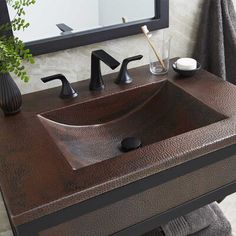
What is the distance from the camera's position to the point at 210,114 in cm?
98

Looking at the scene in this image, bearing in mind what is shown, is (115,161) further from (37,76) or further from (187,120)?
(37,76)

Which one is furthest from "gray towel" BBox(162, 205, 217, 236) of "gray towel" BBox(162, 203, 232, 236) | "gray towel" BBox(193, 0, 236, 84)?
"gray towel" BBox(193, 0, 236, 84)

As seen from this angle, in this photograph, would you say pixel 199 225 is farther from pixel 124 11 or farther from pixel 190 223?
pixel 124 11

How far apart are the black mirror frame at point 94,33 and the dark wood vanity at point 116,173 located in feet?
0.58

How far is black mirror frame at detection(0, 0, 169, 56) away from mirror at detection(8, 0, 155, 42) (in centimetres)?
2

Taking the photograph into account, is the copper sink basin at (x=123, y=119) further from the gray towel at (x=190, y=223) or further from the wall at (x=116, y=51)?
the gray towel at (x=190, y=223)

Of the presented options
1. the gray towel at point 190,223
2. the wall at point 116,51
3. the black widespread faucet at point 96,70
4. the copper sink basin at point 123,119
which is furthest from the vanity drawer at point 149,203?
the wall at point 116,51

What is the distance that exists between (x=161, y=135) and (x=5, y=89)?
1.75 ft

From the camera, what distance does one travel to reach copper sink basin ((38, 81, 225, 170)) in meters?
1.00

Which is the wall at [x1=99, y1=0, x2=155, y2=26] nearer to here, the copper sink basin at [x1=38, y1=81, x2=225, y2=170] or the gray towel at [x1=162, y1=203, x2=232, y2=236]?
the copper sink basin at [x1=38, y1=81, x2=225, y2=170]

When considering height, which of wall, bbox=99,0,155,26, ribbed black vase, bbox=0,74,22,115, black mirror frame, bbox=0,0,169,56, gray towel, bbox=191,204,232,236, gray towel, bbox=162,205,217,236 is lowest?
gray towel, bbox=191,204,232,236

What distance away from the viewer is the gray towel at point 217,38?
1.26 metres

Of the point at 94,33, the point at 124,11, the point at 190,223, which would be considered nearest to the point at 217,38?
the point at 124,11

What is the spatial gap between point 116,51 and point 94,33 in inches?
5.7
